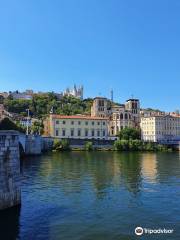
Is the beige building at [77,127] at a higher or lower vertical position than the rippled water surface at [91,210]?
higher

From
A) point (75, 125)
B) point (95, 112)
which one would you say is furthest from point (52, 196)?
point (95, 112)

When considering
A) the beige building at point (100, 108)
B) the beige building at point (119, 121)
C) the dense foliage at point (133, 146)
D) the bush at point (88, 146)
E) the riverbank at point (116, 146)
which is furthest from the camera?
the beige building at point (100, 108)

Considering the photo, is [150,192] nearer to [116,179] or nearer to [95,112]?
[116,179]

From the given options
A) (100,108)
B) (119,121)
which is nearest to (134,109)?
(100,108)

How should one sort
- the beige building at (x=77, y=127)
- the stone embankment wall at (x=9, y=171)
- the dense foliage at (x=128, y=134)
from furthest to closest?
the dense foliage at (x=128, y=134), the beige building at (x=77, y=127), the stone embankment wall at (x=9, y=171)

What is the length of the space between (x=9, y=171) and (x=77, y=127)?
116426 mm

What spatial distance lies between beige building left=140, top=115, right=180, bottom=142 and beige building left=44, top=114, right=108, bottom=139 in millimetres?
27278

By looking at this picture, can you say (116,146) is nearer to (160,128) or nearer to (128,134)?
(128,134)

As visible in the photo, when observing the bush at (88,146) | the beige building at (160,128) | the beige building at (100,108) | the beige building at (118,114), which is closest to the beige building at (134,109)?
the beige building at (118,114)

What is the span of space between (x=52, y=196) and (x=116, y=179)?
12994mm

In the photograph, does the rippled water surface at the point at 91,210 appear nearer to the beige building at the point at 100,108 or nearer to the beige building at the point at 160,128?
the beige building at the point at 160,128

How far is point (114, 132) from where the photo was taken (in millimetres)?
162625

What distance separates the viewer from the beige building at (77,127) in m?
139

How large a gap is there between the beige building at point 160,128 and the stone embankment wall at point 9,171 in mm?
139740
